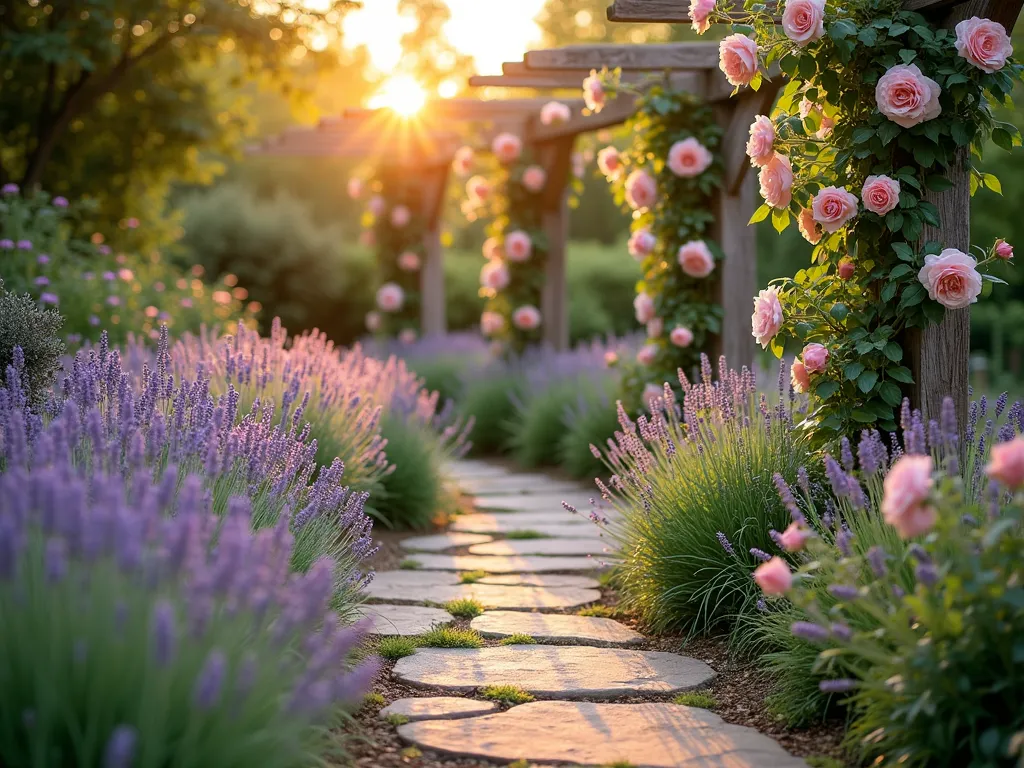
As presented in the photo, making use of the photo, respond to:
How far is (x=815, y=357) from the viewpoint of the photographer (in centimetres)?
330

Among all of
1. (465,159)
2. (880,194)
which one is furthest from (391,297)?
(880,194)

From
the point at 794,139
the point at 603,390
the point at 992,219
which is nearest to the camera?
the point at 794,139

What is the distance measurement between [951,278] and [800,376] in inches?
22.5

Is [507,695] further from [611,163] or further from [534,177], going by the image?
[534,177]

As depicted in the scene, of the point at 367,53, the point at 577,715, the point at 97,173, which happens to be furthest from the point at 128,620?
the point at 367,53

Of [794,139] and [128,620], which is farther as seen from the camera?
[794,139]

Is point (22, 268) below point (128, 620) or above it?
above

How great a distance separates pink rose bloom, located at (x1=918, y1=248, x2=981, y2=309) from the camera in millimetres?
3035

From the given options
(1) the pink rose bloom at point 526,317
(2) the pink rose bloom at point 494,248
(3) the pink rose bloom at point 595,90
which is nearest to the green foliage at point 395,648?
(3) the pink rose bloom at point 595,90

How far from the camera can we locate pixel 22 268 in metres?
6.30

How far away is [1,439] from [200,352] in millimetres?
2388

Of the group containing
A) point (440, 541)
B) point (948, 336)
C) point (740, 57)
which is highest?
point (740, 57)

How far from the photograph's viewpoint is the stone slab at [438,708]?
2596 millimetres

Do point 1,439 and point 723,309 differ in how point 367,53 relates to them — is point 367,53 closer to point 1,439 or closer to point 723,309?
point 723,309
